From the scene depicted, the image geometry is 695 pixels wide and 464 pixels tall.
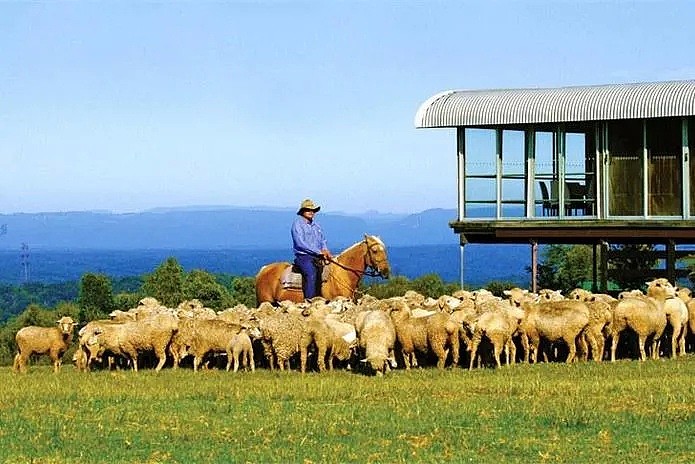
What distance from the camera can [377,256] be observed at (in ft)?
113

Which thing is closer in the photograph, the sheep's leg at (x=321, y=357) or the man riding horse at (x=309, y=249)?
the sheep's leg at (x=321, y=357)

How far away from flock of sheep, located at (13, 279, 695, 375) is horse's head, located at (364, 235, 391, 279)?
16.8 ft

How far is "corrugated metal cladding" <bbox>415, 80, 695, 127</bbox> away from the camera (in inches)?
1406

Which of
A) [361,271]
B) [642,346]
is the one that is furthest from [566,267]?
[642,346]

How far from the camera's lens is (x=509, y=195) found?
1496 inches

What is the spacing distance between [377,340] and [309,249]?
8.45 m

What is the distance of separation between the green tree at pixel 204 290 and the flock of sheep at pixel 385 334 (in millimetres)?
30649

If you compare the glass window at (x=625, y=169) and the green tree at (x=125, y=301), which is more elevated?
the glass window at (x=625, y=169)

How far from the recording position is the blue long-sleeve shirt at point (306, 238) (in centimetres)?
3344

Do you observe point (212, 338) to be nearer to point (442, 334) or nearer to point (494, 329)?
point (442, 334)

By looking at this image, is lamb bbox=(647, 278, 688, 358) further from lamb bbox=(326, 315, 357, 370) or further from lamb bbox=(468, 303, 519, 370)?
lamb bbox=(326, 315, 357, 370)

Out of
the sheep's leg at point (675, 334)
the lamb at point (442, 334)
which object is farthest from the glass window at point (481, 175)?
the lamb at point (442, 334)

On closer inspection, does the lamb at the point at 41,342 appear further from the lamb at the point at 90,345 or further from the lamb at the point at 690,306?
the lamb at the point at 690,306

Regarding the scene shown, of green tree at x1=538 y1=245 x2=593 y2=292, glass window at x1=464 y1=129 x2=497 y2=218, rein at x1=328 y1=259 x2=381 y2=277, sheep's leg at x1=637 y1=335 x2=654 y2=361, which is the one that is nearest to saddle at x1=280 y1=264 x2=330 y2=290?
rein at x1=328 y1=259 x2=381 y2=277
